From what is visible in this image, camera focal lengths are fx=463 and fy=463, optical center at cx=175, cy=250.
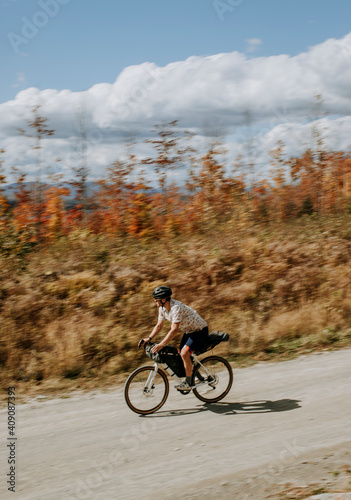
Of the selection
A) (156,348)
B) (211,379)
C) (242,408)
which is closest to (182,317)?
(156,348)

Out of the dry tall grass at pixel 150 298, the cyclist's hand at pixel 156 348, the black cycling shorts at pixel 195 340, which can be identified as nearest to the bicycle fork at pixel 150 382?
the cyclist's hand at pixel 156 348

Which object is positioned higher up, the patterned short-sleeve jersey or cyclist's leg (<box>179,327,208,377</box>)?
the patterned short-sleeve jersey

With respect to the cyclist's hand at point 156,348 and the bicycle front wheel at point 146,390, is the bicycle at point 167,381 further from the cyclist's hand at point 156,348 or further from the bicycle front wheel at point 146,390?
the cyclist's hand at point 156,348

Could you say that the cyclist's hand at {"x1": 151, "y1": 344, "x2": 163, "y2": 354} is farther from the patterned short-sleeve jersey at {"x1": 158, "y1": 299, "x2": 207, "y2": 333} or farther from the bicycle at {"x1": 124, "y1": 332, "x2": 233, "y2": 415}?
the patterned short-sleeve jersey at {"x1": 158, "y1": 299, "x2": 207, "y2": 333}

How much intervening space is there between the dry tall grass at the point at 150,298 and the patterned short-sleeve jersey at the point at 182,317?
10.3 ft

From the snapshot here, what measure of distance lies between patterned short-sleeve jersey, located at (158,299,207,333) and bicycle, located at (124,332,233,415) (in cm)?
38

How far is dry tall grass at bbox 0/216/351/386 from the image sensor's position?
10688 mm

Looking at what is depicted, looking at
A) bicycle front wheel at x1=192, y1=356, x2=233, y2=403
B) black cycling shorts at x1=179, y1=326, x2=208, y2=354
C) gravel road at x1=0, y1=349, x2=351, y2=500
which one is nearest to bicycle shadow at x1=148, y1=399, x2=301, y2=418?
gravel road at x1=0, y1=349, x2=351, y2=500

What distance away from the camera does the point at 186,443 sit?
6.48 meters

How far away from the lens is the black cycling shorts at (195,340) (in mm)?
7711

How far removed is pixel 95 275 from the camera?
13797 millimetres

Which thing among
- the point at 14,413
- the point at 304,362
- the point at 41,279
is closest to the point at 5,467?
the point at 14,413

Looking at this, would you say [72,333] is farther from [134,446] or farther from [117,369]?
[134,446]

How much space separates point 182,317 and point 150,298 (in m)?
5.46
